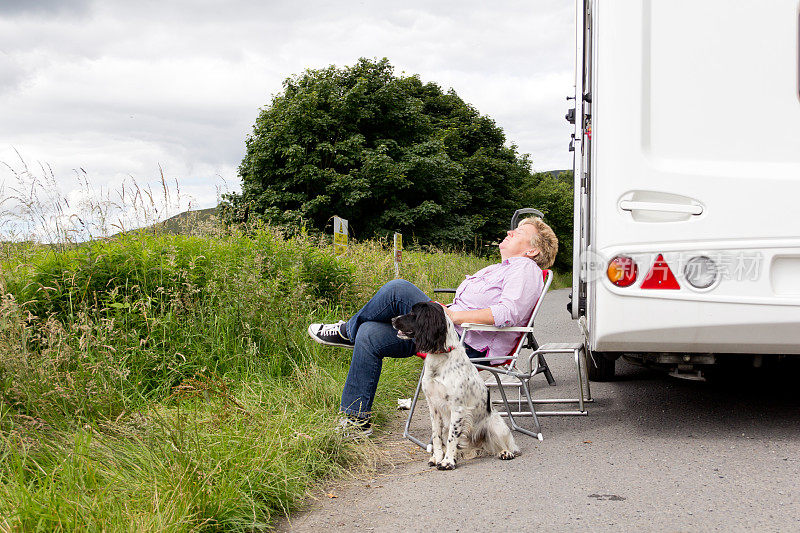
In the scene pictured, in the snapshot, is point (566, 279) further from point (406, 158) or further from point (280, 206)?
point (280, 206)

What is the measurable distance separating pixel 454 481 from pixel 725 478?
1318 mm

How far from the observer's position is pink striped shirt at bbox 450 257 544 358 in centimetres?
469

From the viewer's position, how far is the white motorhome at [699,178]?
12.4 ft

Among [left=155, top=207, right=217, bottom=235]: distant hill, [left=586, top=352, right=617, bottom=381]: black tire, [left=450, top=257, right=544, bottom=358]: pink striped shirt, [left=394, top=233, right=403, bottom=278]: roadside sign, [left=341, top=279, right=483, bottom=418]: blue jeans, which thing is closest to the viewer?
[left=341, top=279, right=483, bottom=418]: blue jeans

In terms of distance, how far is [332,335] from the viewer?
15.7 feet

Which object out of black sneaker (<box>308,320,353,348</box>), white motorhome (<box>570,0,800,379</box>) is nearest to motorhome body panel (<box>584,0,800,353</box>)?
white motorhome (<box>570,0,800,379</box>)

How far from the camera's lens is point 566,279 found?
115 feet

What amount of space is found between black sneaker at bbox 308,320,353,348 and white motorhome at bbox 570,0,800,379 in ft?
5.39

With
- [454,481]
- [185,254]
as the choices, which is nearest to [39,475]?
[454,481]

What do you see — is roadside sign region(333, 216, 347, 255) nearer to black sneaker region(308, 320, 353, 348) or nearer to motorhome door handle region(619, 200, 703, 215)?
black sneaker region(308, 320, 353, 348)

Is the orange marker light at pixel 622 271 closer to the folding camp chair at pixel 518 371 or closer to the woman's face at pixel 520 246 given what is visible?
the folding camp chair at pixel 518 371

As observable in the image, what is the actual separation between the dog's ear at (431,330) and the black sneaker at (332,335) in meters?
0.92

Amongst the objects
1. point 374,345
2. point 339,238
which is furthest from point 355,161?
point 374,345

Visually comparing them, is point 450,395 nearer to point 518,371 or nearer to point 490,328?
point 490,328
